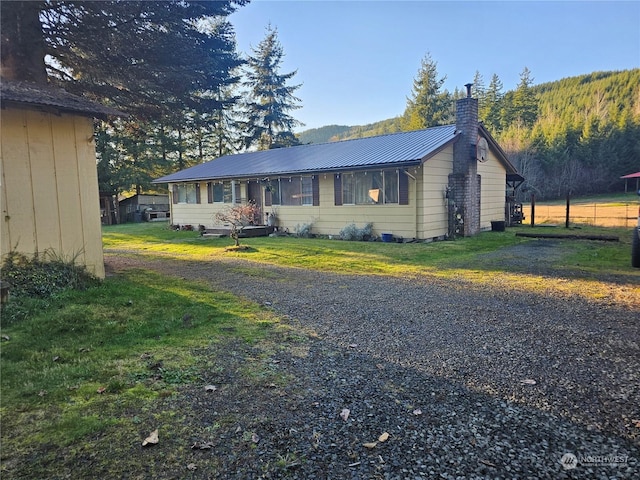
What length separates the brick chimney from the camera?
13.7 m

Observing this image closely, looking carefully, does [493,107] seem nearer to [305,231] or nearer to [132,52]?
[305,231]

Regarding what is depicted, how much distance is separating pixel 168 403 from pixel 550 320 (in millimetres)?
4194

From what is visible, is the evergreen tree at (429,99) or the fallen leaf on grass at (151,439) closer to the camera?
the fallen leaf on grass at (151,439)

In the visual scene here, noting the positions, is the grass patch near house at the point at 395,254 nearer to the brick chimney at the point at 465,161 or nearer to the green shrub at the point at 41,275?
the brick chimney at the point at 465,161

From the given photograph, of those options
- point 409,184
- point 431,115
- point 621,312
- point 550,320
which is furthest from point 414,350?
point 431,115

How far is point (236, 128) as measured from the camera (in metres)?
36.0

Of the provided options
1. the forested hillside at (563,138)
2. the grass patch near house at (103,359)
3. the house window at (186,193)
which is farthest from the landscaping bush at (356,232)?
the forested hillside at (563,138)

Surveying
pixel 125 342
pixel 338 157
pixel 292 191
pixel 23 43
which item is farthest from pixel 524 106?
pixel 125 342

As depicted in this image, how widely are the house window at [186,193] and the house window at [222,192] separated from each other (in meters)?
1.18

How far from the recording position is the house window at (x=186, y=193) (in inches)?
794

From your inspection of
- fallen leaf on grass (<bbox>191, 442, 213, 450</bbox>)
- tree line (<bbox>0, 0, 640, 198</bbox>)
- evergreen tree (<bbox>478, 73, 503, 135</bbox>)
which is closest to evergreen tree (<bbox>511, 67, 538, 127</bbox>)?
tree line (<bbox>0, 0, 640, 198</bbox>)

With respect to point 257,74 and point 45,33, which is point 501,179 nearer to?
point 45,33

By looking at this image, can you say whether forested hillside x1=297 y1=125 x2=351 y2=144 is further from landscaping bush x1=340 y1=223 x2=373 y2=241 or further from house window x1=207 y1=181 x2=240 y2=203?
landscaping bush x1=340 y1=223 x2=373 y2=241

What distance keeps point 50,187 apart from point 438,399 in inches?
237
